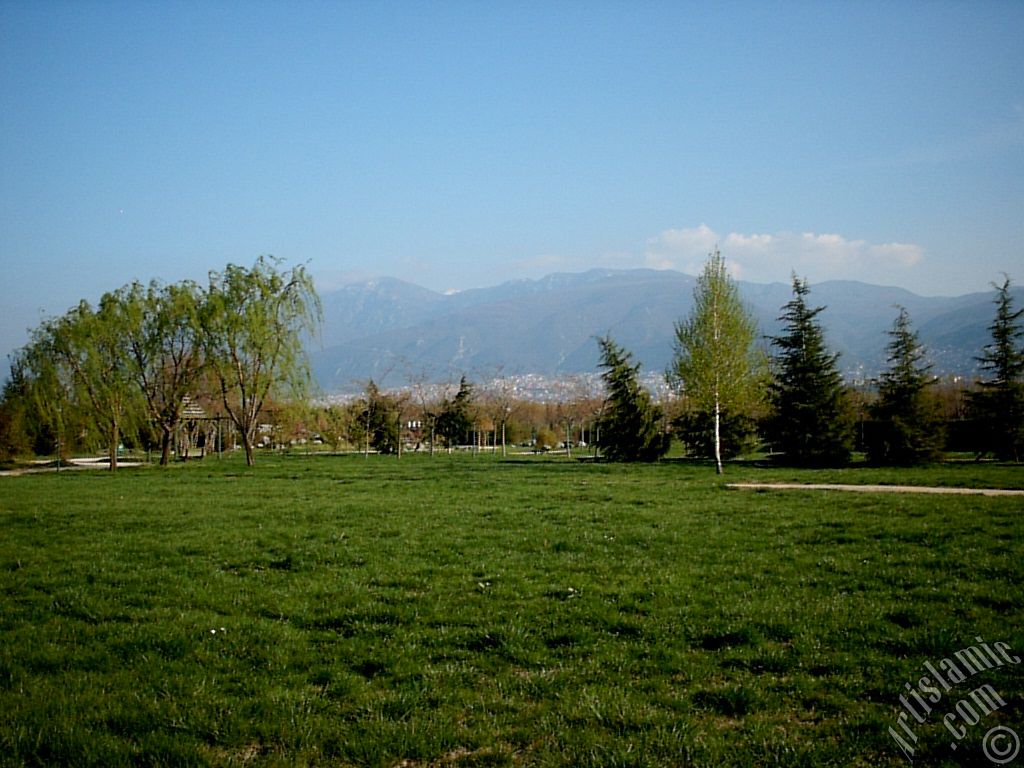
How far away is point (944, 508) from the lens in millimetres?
15734

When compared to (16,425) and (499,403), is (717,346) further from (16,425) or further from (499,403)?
(16,425)

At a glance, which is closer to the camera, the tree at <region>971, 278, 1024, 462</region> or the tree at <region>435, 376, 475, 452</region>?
the tree at <region>971, 278, 1024, 462</region>

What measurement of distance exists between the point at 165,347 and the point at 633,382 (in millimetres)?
30666

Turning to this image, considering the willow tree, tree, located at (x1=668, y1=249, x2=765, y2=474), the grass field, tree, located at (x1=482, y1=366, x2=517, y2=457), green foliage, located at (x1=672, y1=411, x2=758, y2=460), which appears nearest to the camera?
the grass field

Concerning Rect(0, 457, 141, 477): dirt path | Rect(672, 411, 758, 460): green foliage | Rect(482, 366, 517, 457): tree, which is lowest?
Rect(0, 457, 141, 477): dirt path

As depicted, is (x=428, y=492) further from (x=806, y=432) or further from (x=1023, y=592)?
(x=806, y=432)

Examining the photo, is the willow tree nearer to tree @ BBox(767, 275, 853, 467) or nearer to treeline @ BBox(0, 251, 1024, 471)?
treeline @ BBox(0, 251, 1024, 471)

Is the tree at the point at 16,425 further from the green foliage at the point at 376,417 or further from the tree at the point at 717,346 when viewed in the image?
the tree at the point at 717,346

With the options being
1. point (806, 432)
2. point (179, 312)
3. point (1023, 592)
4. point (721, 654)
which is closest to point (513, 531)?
point (721, 654)

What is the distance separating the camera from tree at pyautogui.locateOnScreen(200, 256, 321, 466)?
44.7 metres

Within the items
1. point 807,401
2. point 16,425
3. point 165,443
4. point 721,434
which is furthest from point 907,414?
point 16,425

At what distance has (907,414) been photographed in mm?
37406

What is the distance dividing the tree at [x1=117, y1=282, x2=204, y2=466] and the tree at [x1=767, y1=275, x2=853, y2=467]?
36217 millimetres

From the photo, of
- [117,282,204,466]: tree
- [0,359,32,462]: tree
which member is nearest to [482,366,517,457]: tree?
[117,282,204,466]: tree
